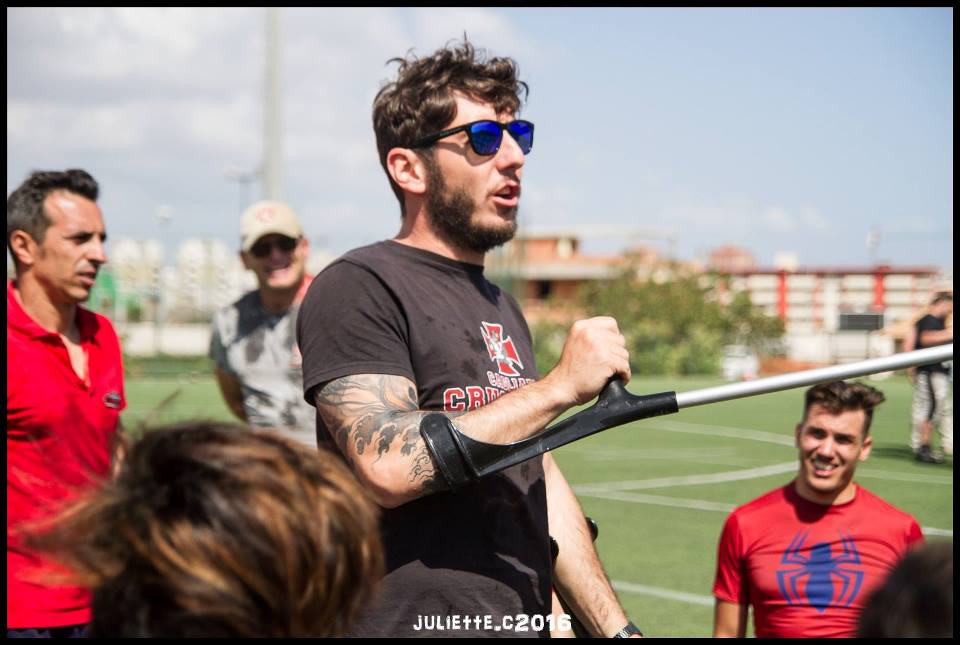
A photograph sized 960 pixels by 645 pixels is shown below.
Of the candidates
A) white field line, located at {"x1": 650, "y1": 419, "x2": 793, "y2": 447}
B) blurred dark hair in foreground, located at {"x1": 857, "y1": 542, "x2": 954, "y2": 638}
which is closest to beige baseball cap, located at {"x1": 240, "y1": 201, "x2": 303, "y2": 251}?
blurred dark hair in foreground, located at {"x1": 857, "y1": 542, "x2": 954, "y2": 638}

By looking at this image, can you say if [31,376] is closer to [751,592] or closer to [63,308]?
[63,308]

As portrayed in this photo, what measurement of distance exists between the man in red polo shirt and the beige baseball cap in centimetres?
169

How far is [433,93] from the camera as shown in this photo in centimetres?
322

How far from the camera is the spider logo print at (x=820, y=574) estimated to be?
4.98m

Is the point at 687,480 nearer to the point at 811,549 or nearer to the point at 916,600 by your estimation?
the point at 811,549

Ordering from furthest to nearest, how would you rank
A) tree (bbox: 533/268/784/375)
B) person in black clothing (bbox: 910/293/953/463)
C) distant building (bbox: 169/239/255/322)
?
tree (bbox: 533/268/784/375) → distant building (bbox: 169/239/255/322) → person in black clothing (bbox: 910/293/953/463)

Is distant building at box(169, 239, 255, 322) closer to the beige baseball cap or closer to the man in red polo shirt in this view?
the beige baseball cap

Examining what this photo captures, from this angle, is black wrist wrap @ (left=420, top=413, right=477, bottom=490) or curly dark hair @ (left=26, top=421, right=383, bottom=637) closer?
curly dark hair @ (left=26, top=421, right=383, bottom=637)

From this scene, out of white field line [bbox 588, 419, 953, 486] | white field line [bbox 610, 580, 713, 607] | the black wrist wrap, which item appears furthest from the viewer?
white field line [bbox 588, 419, 953, 486]

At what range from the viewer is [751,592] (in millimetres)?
5090

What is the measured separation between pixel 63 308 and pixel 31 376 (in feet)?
1.50

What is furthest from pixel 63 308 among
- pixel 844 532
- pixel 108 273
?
pixel 108 273

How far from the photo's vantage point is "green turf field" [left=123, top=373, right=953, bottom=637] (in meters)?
7.72

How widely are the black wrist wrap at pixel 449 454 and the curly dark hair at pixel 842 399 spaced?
133 inches
